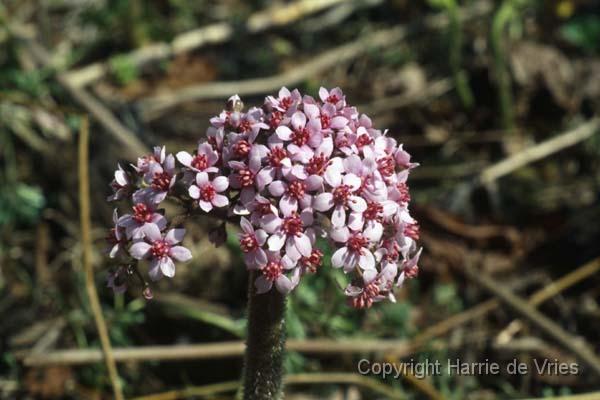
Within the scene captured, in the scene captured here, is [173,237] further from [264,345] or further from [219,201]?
[264,345]

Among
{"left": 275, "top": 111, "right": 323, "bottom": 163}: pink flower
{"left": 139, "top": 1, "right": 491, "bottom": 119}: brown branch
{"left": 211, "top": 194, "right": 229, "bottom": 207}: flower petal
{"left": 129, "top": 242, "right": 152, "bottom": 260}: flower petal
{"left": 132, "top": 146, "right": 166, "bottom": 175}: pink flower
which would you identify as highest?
{"left": 139, "top": 1, "right": 491, "bottom": 119}: brown branch

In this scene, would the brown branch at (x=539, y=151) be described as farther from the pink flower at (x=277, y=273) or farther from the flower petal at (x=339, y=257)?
the pink flower at (x=277, y=273)

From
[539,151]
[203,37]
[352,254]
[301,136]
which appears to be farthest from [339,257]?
[203,37]

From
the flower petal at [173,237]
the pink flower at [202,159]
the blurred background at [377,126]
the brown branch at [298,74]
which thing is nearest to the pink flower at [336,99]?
the pink flower at [202,159]

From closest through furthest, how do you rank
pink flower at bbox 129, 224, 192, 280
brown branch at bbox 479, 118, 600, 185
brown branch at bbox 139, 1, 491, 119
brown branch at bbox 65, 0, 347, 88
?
pink flower at bbox 129, 224, 192, 280, brown branch at bbox 479, 118, 600, 185, brown branch at bbox 139, 1, 491, 119, brown branch at bbox 65, 0, 347, 88

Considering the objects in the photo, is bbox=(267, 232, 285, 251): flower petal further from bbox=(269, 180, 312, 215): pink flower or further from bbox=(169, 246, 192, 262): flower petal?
bbox=(169, 246, 192, 262): flower petal

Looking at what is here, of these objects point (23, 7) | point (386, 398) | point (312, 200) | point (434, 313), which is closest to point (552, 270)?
point (434, 313)

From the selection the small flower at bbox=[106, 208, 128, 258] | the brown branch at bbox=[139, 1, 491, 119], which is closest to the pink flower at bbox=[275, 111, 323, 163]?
the small flower at bbox=[106, 208, 128, 258]
